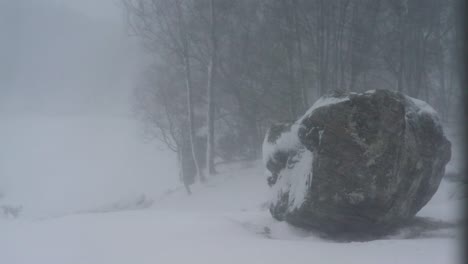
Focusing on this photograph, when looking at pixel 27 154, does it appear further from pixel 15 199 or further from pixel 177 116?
pixel 177 116

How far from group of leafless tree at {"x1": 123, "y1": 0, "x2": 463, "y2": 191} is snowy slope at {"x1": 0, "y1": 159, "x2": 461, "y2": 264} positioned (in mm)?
7795

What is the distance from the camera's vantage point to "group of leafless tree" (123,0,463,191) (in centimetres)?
1484

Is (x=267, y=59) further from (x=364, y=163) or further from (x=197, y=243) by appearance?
(x=197, y=243)

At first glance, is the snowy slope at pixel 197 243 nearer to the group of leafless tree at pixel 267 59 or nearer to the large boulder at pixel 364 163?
the large boulder at pixel 364 163

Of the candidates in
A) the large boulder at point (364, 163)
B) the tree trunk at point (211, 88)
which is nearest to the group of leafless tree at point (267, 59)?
the tree trunk at point (211, 88)

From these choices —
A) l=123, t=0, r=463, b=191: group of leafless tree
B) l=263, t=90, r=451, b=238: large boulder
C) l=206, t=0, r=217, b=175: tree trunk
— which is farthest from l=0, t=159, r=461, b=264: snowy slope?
l=206, t=0, r=217, b=175: tree trunk

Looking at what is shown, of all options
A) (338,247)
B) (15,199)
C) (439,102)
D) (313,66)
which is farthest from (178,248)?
(15,199)

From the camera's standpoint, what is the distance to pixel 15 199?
20.9m

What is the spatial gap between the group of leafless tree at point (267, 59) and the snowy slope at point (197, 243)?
7.80 m

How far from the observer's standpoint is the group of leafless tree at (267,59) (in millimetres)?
14836

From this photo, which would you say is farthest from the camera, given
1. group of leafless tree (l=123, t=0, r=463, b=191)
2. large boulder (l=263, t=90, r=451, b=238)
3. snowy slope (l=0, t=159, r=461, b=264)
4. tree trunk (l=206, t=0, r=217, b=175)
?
tree trunk (l=206, t=0, r=217, b=175)

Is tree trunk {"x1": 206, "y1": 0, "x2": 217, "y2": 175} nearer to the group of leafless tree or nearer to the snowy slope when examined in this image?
the group of leafless tree

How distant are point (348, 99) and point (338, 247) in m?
2.22

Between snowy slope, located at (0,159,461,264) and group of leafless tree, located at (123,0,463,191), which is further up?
group of leafless tree, located at (123,0,463,191)
